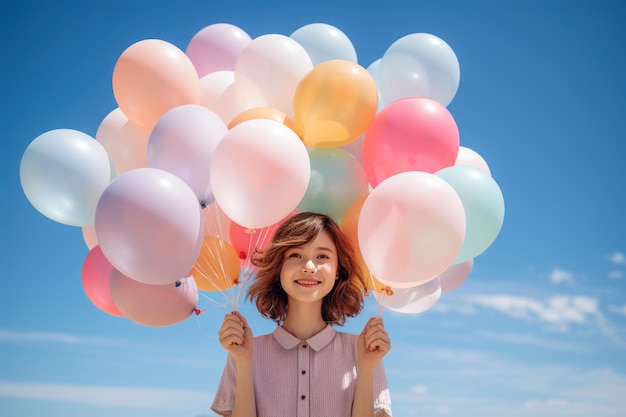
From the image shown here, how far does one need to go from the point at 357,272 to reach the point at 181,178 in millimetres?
1326

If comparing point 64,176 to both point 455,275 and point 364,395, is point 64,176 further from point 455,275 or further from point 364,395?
point 455,275

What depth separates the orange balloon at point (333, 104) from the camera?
13.9ft

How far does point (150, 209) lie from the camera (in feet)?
11.9

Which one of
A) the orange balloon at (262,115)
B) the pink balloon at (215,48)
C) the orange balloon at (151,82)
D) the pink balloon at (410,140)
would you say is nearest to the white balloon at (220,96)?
the orange balloon at (151,82)

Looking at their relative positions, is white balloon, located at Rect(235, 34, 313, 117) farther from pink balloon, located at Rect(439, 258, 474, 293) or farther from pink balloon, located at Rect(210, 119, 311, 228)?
pink balloon, located at Rect(439, 258, 474, 293)

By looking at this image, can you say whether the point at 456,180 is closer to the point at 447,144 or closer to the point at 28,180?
the point at 447,144

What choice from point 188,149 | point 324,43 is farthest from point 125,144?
point 324,43

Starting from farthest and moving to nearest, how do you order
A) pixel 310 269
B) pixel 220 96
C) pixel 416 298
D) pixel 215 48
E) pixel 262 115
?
pixel 215 48
pixel 220 96
pixel 416 298
pixel 262 115
pixel 310 269

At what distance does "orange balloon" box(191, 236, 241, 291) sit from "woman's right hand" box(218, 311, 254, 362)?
0.40 m

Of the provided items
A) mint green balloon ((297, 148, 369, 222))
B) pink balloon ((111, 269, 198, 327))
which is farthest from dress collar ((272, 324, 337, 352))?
mint green balloon ((297, 148, 369, 222))

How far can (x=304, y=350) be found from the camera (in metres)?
3.92

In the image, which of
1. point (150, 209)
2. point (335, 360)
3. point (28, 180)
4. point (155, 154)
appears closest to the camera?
point (150, 209)

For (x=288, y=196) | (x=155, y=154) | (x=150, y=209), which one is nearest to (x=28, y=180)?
(x=155, y=154)

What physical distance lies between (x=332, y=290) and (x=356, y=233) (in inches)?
17.0
